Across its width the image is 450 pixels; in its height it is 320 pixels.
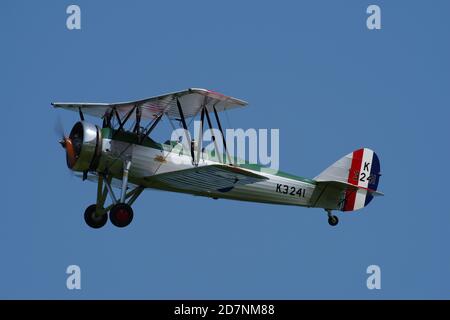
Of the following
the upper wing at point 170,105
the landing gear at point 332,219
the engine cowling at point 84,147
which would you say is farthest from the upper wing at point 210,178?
the landing gear at point 332,219

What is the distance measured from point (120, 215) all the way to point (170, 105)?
2197 millimetres

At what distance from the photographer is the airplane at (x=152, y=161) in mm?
15297

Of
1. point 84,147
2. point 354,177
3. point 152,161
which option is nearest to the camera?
point 84,147

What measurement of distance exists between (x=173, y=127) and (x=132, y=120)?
743mm

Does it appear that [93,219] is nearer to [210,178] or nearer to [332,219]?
[210,178]

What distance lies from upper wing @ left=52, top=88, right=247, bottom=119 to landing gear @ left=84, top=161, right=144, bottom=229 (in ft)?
3.53

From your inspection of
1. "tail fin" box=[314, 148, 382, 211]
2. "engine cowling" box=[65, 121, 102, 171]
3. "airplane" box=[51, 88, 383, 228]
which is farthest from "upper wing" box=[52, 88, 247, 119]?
"tail fin" box=[314, 148, 382, 211]

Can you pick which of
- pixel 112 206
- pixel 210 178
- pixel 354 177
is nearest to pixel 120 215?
pixel 112 206

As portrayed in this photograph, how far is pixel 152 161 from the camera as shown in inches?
624

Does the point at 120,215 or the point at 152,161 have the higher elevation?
the point at 152,161

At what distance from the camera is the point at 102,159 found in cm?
1558

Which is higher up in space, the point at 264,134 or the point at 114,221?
the point at 264,134
